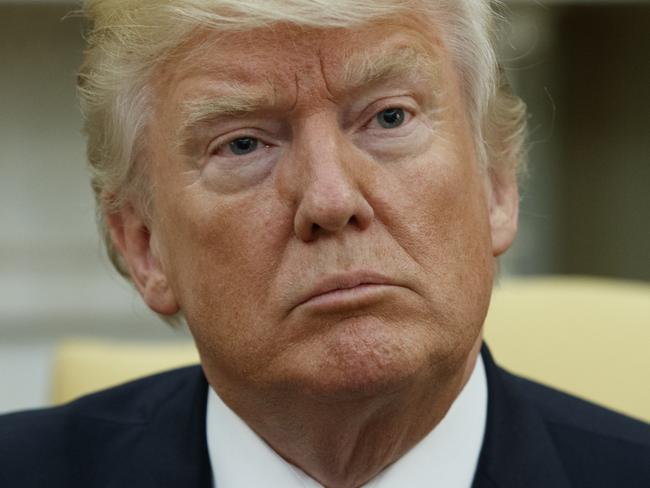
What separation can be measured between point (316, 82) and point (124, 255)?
602mm

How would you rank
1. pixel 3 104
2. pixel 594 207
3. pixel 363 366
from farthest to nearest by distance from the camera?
pixel 594 207, pixel 3 104, pixel 363 366

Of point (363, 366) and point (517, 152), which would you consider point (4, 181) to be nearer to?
point (517, 152)

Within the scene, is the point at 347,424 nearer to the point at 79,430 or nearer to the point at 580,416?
the point at 580,416

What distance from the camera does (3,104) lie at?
5156 millimetres

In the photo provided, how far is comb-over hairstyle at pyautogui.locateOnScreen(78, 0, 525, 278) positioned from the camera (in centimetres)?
190

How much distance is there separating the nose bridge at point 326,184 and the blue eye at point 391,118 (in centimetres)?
8

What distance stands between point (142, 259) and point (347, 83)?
578 mm

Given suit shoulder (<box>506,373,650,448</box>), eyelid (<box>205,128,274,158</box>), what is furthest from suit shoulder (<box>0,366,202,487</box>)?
suit shoulder (<box>506,373,650,448</box>)

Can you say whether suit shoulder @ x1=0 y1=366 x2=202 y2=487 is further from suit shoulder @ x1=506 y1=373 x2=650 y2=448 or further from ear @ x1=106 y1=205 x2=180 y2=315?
suit shoulder @ x1=506 y1=373 x2=650 y2=448

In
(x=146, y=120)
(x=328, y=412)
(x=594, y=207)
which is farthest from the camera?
(x=594, y=207)

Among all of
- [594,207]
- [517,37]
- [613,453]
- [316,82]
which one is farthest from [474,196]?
[594,207]

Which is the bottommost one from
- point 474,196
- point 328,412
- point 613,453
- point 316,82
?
point 613,453

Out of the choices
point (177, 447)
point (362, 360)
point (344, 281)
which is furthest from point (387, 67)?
point (177, 447)

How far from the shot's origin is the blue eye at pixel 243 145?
78.3 inches
